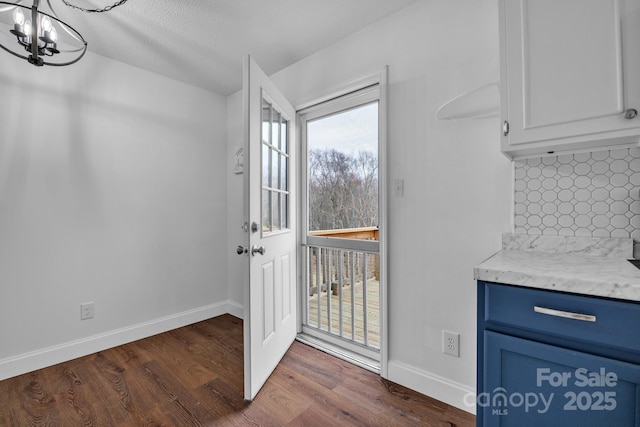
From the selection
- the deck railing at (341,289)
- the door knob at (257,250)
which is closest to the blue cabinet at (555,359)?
the door knob at (257,250)

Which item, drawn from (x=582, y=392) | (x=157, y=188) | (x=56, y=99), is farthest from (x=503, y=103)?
(x=56, y=99)

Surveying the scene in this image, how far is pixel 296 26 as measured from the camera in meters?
2.04

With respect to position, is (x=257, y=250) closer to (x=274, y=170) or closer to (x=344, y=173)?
(x=274, y=170)

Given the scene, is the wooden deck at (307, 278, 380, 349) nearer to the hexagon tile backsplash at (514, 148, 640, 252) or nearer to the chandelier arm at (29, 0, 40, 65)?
the hexagon tile backsplash at (514, 148, 640, 252)

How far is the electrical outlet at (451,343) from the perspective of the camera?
5.39 feet

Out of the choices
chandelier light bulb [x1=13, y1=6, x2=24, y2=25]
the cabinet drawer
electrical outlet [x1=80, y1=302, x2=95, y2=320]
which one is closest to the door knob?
the cabinet drawer

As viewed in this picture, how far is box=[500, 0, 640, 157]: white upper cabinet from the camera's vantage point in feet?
3.41

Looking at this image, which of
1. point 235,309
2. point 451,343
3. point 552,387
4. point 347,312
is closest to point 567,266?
point 552,387

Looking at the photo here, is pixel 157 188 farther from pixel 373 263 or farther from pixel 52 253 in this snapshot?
pixel 373 263

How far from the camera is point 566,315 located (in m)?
0.89

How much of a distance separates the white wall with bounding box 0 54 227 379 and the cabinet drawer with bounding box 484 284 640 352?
2.71 meters

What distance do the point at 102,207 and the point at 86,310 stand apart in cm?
81

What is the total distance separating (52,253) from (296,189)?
1858 mm

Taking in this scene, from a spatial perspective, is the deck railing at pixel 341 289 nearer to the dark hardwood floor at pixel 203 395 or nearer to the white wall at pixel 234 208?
the dark hardwood floor at pixel 203 395
